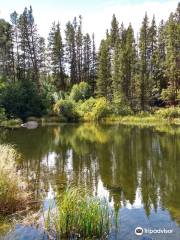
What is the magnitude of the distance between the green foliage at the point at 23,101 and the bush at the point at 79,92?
4.99 meters

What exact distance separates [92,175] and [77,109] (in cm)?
3936

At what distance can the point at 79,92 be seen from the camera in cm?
6275

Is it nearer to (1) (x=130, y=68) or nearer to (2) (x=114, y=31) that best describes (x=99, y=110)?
(1) (x=130, y=68)

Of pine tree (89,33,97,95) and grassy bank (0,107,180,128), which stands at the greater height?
pine tree (89,33,97,95)

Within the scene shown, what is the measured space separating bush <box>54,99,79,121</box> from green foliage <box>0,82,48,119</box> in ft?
9.61

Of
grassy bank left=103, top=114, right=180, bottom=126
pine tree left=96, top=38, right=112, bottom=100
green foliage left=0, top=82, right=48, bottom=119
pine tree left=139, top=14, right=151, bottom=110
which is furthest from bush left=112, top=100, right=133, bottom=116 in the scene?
green foliage left=0, top=82, right=48, bottom=119

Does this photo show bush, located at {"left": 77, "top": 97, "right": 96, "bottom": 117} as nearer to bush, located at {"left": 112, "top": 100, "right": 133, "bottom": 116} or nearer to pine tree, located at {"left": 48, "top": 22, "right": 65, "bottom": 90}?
bush, located at {"left": 112, "top": 100, "right": 133, "bottom": 116}

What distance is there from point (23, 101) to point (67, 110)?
6509 mm

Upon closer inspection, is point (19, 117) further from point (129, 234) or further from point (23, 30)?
point (129, 234)

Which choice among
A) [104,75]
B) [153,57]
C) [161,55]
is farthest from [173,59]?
[161,55]

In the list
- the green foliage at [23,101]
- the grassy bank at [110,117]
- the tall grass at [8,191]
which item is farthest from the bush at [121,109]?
the tall grass at [8,191]

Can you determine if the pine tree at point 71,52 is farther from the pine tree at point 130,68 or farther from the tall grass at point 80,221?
the tall grass at point 80,221

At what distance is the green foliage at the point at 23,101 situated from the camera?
5453cm

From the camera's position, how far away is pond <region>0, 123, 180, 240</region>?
10844 mm
